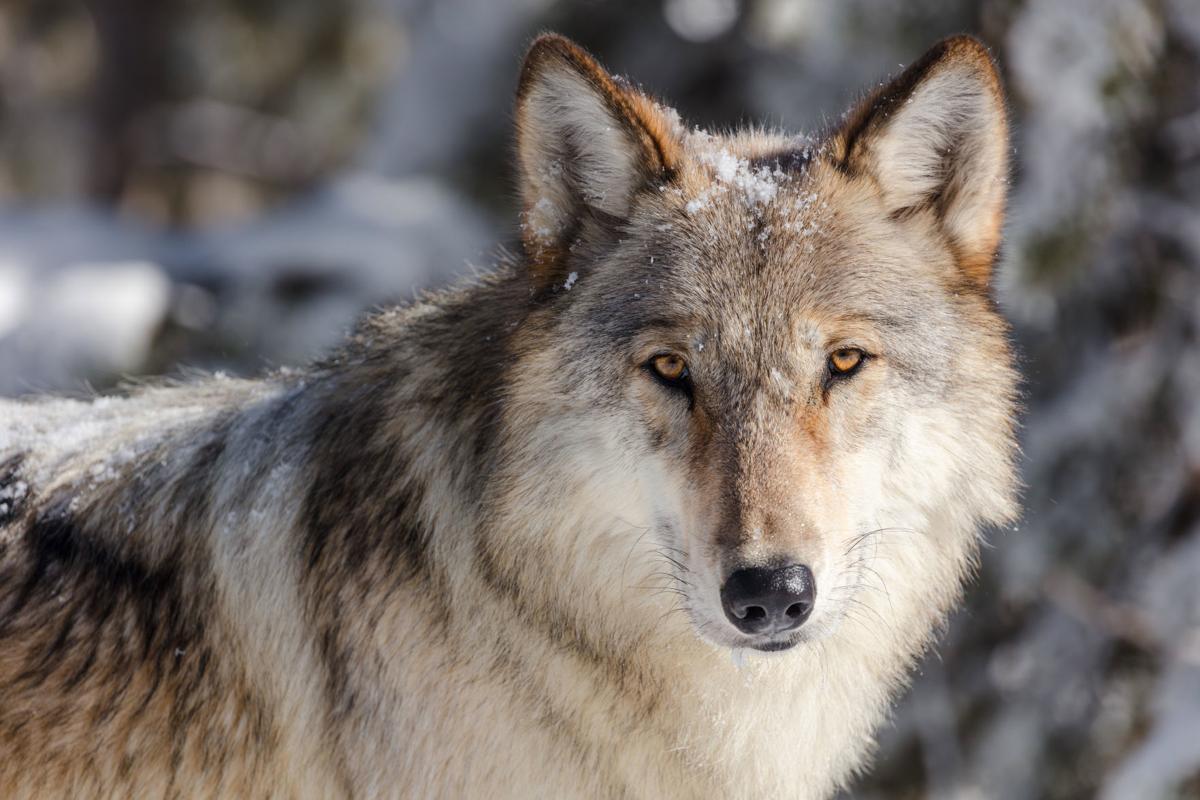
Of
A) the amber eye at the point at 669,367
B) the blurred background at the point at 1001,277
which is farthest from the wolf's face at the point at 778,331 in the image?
the blurred background at the point at 1001,277

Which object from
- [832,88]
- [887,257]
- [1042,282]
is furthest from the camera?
[832,88]

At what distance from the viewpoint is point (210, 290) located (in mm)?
8766

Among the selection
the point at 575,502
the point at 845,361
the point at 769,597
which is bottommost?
the point at 769,597

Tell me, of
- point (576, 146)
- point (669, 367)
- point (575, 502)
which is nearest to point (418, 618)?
point (575, 502)

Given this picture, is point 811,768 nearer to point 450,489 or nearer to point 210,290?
point 450,489

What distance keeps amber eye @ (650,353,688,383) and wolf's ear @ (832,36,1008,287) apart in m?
0.65

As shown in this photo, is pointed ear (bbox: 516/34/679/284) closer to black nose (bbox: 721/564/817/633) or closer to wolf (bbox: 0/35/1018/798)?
wolf (bbox: 0/35/1018/798)

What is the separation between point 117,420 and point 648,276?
145cm

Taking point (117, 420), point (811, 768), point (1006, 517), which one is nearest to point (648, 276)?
point (1006, 517)

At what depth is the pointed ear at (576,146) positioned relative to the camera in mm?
2711

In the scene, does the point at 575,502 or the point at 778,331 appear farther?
the point at 575,502

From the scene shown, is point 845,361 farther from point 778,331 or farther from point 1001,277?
point 1001,277

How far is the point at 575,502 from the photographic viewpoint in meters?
2.77

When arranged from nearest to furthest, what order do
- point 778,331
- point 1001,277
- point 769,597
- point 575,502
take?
point 769,597 < point 778,331 < point 575,502 < point 1001,277
